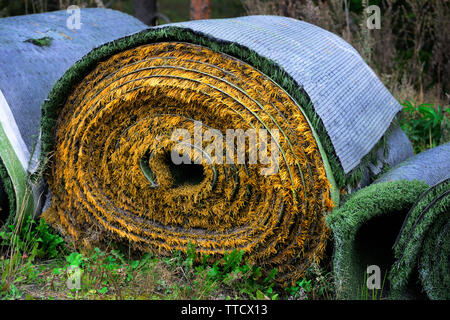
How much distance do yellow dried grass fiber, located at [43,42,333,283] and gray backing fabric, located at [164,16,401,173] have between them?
122mm

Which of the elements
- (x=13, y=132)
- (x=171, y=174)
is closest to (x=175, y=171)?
(x=171, y=174)

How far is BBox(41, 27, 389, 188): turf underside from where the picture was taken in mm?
2244

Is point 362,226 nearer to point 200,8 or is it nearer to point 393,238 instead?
point 393,238

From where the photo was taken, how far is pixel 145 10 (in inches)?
283

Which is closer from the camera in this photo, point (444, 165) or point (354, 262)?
point (354, 262)

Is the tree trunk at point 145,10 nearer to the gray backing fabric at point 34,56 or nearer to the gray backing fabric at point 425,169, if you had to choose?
the gray backing fabric at point 34,56

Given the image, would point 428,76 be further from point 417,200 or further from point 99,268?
point 99,268

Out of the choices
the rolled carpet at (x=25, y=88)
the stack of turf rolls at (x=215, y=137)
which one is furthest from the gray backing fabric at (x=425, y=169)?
the rolled carpet at (x=25, y=88)

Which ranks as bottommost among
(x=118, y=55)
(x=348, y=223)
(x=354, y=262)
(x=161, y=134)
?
(x=354, y=262)

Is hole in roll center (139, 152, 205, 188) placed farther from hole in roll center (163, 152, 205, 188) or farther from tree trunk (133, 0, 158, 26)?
tree trunk (133, 0, 158, 26)

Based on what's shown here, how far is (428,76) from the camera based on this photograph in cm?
545

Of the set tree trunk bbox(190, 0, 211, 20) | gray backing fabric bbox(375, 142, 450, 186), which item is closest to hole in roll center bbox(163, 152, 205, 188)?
gray backing fabric bbox(375, 142, 450, 186)
